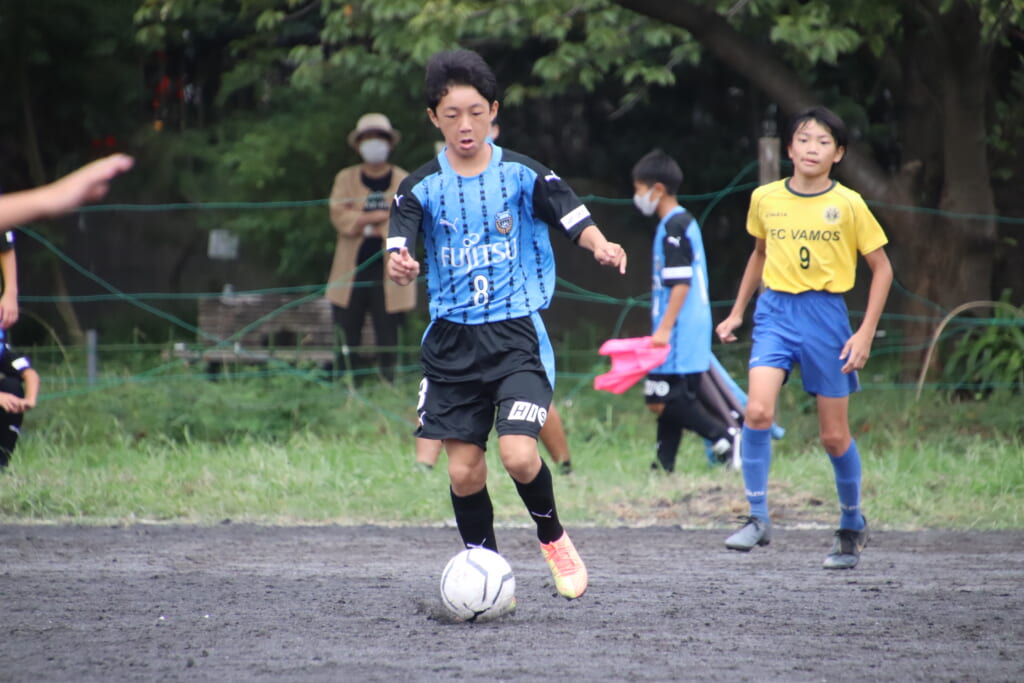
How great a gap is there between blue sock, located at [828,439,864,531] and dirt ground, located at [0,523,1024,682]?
216mm

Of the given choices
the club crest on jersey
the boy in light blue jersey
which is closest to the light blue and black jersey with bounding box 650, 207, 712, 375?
the boy in light blue jersey

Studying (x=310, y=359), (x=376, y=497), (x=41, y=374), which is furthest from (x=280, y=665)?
(x=41, y=374)

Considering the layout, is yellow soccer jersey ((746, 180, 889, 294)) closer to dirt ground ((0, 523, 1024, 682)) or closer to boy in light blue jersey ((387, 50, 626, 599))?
dirt ground ((0, 523, 1024, 682))

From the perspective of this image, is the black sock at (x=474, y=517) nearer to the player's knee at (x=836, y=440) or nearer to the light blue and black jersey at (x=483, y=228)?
the light blue and black jersey at (x=483, y=228)

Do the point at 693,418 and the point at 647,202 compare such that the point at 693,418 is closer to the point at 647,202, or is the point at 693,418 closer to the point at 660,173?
the point at 647,202

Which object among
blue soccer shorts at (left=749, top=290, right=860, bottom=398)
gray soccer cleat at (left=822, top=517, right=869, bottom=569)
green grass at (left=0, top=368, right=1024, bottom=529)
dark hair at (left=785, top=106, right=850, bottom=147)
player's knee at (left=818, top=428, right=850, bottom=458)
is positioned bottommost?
green grass at (left=0, top=368, right=1024, bottom=529)

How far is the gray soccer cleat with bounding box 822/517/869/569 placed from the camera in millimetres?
5293

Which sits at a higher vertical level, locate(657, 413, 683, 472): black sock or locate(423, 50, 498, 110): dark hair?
locate(423, 50, 498, 110): dark hair

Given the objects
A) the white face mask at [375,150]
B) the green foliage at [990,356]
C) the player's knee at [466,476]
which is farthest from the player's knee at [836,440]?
the white face mask at [375,150]

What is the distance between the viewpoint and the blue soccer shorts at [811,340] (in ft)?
17.4

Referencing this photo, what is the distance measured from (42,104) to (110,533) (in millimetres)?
9497

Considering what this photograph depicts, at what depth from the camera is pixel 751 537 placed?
18.2 feet

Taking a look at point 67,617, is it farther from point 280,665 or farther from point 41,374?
point 41,374

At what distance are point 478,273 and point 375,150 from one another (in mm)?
5587
